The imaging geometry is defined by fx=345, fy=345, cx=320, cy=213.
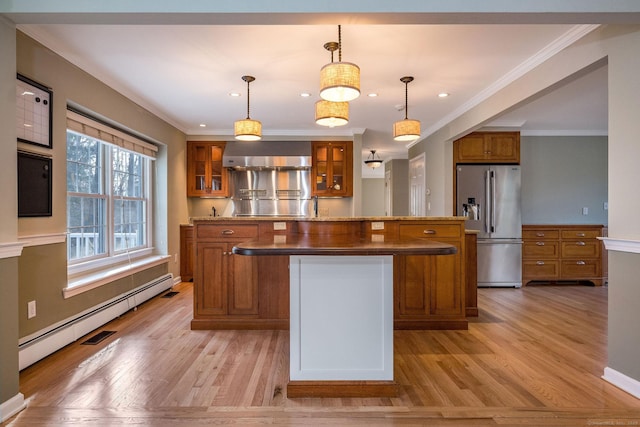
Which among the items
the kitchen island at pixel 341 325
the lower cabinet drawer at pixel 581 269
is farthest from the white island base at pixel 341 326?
the lower cabinet drawer at pixel 581 269

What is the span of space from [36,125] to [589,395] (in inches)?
160

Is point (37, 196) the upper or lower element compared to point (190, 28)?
lower

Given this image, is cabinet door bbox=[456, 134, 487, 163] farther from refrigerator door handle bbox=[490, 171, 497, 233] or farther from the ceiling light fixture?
the ceiling light fixture

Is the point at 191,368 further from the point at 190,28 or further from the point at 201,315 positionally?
the point at 190,28

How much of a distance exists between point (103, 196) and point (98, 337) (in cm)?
146

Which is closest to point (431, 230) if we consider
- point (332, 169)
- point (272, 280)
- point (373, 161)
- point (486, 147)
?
point (272, 280)

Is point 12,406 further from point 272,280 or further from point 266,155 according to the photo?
point 266,155

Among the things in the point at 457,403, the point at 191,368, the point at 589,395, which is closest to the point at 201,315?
the point at 191,368

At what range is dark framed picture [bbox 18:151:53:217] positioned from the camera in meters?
2.36

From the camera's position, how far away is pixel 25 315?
7.82ft

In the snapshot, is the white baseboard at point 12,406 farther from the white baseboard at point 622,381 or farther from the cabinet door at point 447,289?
the white baseboard at point 622,381

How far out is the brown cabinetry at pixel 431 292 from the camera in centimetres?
317

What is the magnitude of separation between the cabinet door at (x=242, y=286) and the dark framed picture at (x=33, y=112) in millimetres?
1649

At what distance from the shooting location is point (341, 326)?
1.98m
